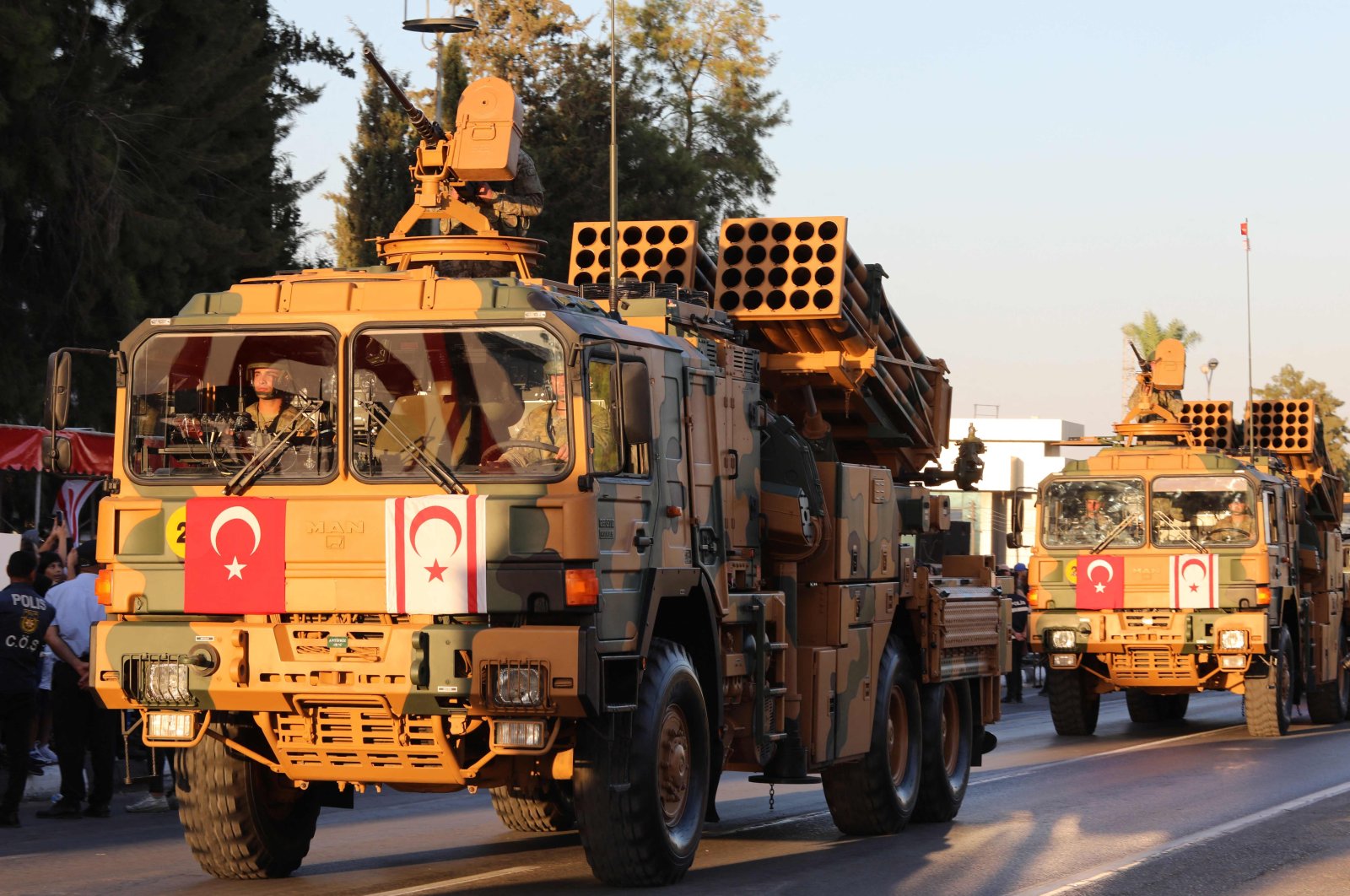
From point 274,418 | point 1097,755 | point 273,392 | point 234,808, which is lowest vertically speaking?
point 1097,755

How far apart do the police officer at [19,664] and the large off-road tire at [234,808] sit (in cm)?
342

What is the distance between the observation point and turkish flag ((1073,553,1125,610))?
2012 cm

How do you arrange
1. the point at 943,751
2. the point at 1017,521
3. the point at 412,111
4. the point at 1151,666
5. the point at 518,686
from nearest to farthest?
the point at 518,686, the point at 412,111, the point at 943,751, the point at 1151,666, the point at 1017,521

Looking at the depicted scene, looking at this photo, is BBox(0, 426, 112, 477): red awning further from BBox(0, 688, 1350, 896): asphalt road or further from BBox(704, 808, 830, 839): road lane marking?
BBox(704, 808, 830, 839): road lane marking

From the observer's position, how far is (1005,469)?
5531 cm

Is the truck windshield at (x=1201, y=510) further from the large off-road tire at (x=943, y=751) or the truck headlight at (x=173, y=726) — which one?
the truck headlight at (x=173, y=726)

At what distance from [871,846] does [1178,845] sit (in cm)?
177

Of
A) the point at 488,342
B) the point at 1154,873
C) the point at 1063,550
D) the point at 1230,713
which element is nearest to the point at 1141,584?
the point at 1063,550

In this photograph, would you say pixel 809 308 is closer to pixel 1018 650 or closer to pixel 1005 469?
pixel 1018 650

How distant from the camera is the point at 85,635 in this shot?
1353 centimetres

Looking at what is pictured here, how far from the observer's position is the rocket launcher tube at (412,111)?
10703mm

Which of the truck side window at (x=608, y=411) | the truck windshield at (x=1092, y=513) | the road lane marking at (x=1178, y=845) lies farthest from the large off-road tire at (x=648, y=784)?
the truck windshield at (x=1092, y=513)

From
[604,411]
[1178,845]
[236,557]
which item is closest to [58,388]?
[236,557]

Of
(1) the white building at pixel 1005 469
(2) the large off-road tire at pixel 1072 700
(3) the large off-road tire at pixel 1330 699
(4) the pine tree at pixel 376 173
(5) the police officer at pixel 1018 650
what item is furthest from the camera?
(1) the white building at pixel 1005 469
